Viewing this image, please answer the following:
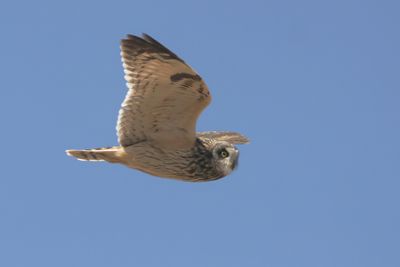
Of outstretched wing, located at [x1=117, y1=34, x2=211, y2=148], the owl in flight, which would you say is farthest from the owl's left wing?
outstretched wing, located at [x1=117, y1=34, x2=211, y2=148]

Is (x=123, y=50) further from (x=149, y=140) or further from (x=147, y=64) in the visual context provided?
(x=149, y=140)

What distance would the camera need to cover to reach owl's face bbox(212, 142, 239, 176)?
9.80 meters

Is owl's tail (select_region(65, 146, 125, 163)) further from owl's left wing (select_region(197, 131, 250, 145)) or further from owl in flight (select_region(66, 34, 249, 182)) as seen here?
owl's left wing (select_region(197, 131, 250, 145))

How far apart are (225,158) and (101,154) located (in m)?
1.37

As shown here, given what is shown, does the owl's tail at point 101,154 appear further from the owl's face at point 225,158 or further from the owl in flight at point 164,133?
the owl's face at point 225,158

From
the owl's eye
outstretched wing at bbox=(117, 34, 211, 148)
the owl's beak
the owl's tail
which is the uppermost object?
outstretched wing at bbox=(117, 34, 211, 148)

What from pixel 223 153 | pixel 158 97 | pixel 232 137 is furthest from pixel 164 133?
pixel 232 137

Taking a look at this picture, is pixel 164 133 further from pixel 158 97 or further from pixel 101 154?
pixel 101 154

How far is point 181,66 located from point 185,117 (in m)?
0.81

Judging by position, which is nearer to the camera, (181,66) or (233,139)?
(181,66)

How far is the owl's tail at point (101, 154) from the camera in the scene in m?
9.90

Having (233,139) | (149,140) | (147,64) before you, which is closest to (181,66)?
(147,64)

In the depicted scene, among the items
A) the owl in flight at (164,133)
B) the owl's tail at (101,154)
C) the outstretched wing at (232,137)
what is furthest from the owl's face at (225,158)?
the outstretched wing at (232,137)

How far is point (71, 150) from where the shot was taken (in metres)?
10.3
